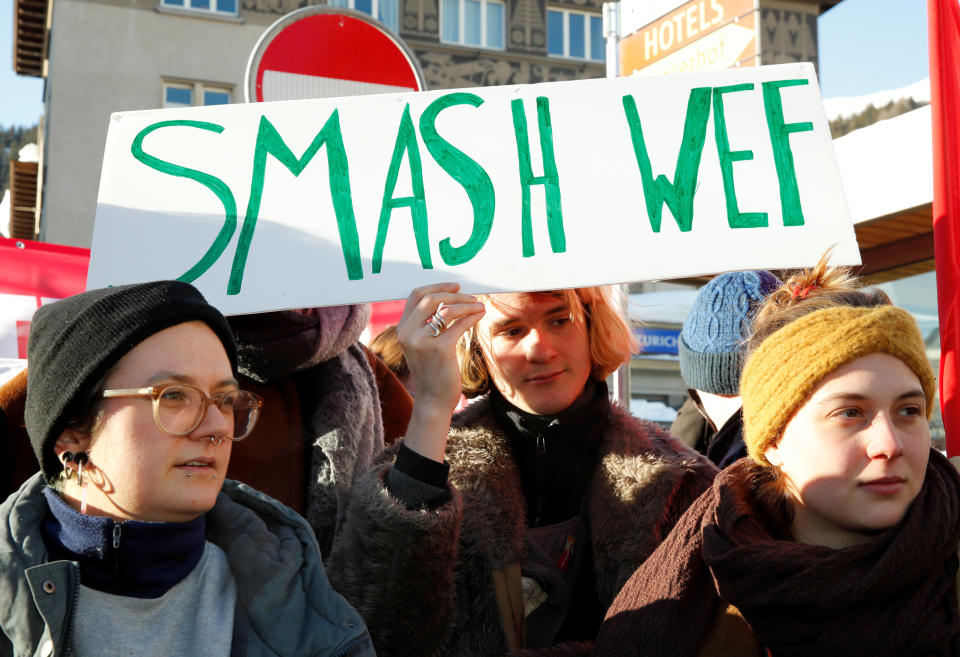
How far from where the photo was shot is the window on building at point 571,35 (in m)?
20.0

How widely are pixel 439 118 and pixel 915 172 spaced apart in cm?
374

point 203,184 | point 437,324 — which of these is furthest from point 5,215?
point 437,324

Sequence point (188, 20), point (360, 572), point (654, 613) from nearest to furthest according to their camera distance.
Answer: point (654, 613) < point (360, 572) < point (188, 20)

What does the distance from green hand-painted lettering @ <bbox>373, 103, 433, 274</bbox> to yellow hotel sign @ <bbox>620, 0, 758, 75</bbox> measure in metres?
2.37

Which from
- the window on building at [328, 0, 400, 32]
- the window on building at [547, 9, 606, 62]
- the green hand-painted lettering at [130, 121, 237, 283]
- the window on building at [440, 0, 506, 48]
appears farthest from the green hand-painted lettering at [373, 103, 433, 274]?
the window on building at [547, 9, 606, 62]

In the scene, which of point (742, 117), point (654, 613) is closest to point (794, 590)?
point (654, 613)

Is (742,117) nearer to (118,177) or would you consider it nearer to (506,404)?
(506,404)

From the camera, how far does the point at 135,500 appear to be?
171 centimetres

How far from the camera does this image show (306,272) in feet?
7.36

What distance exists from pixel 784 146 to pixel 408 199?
0.84 m

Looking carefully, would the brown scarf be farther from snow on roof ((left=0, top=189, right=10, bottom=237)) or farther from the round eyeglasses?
snow on roof ((left=0, top=189, right=10, bottom=237))

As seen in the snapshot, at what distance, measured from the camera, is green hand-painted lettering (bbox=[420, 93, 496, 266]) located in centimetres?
226

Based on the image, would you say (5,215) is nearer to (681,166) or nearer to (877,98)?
(877,98)

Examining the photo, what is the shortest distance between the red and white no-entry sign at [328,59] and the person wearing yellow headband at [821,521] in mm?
1838
